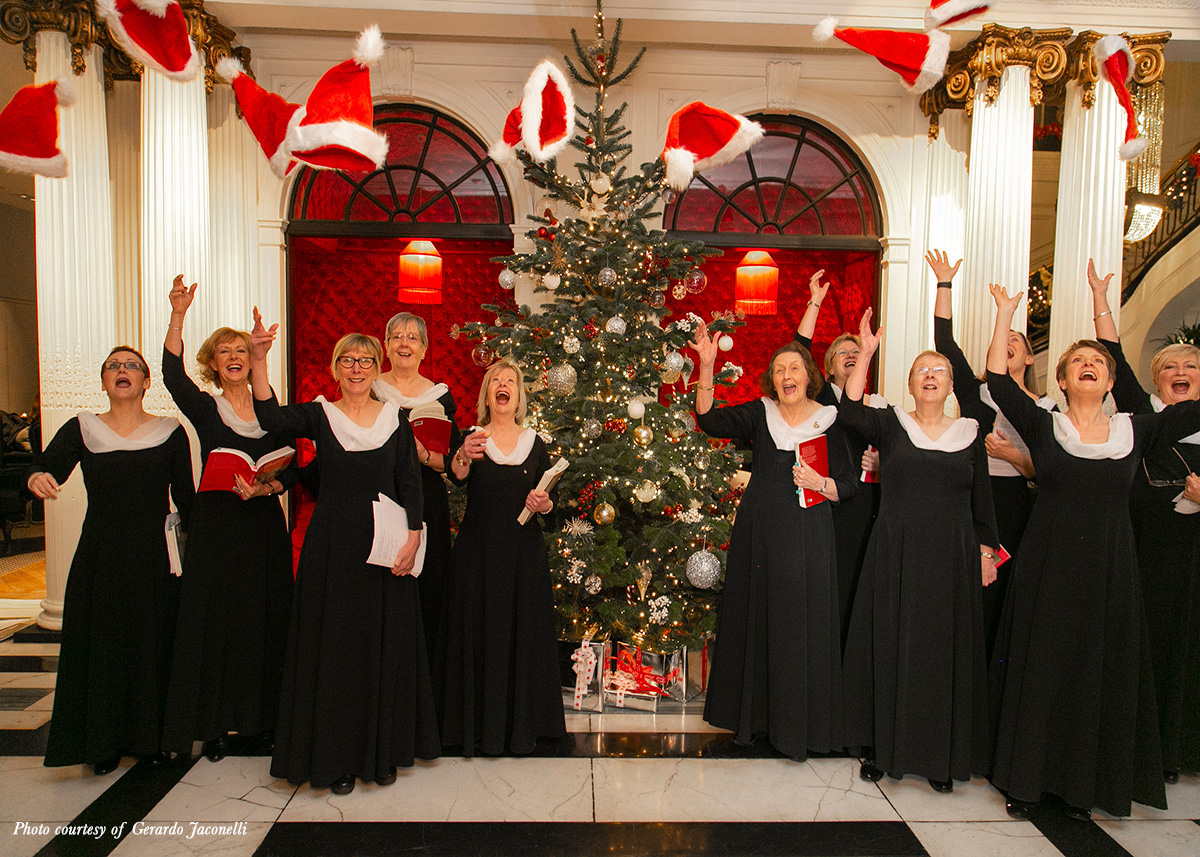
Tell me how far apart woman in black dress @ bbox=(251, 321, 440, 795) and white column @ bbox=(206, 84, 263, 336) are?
11.6 ft

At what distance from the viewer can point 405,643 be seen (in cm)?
317

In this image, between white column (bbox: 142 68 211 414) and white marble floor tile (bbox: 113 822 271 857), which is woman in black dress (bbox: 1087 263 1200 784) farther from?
white column (bbox: 142 68 211 414)

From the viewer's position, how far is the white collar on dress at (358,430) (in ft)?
10.2

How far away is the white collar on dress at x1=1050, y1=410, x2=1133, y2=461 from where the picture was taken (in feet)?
9.92

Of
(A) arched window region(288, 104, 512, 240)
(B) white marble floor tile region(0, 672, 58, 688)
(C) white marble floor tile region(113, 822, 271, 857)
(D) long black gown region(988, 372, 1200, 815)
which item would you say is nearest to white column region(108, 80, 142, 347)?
(A) arched window region(288, 104, 512, 240)

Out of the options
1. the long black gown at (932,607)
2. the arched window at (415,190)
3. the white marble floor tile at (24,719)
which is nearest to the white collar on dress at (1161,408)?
the long black gown at (932,607)

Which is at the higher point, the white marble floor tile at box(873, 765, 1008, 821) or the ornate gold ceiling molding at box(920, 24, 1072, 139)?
the ornate gold ceiling molding at box(920, 24, 1072, 139)

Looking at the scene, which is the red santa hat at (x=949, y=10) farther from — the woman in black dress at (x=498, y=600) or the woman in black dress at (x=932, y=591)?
the woman in black dress at (x=498, y=600)

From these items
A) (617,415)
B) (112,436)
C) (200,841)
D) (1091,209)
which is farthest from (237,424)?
(1091,209)

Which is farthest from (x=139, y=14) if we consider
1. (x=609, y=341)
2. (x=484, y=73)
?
(x=484, y=73)

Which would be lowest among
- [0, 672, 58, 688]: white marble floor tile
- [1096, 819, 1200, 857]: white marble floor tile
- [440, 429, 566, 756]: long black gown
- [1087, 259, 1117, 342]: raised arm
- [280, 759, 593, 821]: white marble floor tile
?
[0, 672, 58, 688]: white marble floor tile

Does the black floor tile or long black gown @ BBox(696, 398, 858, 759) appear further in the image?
long black gown @ BBox(696, 398, 858, 759)

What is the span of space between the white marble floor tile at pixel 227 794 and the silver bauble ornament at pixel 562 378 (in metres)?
2.43

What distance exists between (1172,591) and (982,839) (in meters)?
1.48
